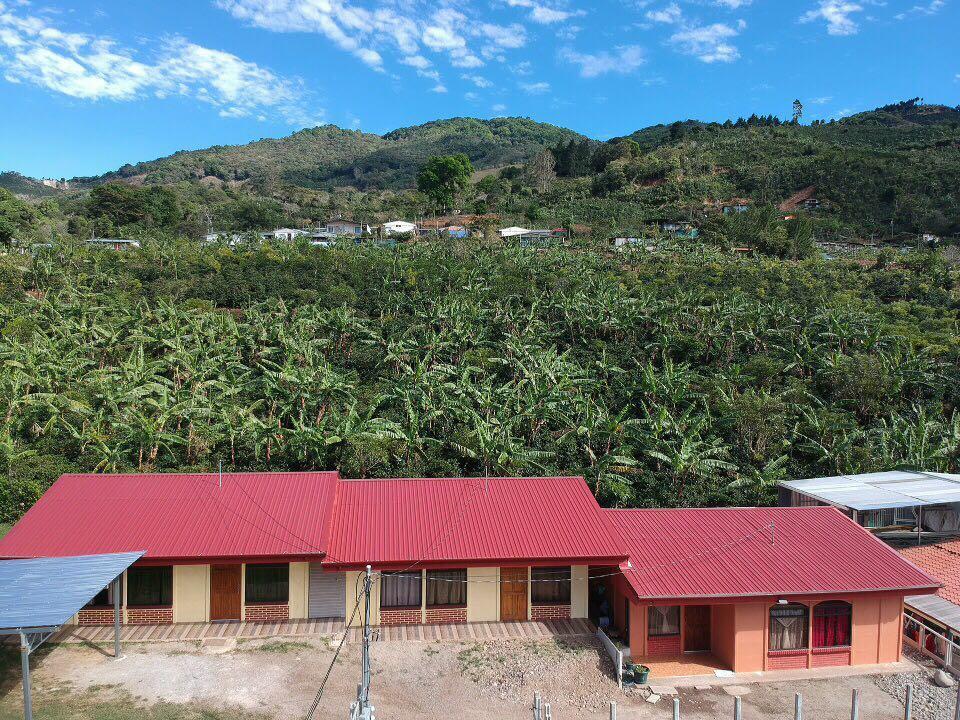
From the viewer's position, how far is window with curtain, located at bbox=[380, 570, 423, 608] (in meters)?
14.4

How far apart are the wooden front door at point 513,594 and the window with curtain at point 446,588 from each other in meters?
0.80

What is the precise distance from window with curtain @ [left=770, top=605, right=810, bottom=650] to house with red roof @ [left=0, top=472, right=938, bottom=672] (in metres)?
0.02

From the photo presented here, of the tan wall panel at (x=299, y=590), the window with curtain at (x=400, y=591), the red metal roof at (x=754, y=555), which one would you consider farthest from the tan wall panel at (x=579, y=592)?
the tan wall panel at (x=299, y=590)

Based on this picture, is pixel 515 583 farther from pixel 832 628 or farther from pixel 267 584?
pixel 832 628

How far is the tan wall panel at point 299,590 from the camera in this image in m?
14.3

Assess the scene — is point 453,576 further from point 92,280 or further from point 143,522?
point 92,280

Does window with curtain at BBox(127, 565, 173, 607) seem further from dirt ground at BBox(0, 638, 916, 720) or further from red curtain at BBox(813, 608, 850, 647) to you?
red curtain at BBox(813, 608, 850, 647)

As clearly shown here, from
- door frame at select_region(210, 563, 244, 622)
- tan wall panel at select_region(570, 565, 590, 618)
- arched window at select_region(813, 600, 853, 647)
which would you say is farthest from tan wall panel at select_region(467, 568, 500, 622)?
arched window at select_region(813, 600, 853, 647)

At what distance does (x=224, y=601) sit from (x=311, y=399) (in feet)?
30.4

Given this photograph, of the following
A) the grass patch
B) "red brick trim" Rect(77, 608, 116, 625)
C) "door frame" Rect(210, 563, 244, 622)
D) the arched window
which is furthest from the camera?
"door frame" Rect(210, 563, 244, 622)

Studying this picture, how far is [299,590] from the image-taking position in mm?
14336

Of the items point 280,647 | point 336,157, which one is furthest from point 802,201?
point 336,157

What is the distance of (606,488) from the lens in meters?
19.8

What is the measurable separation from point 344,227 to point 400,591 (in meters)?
54.4
